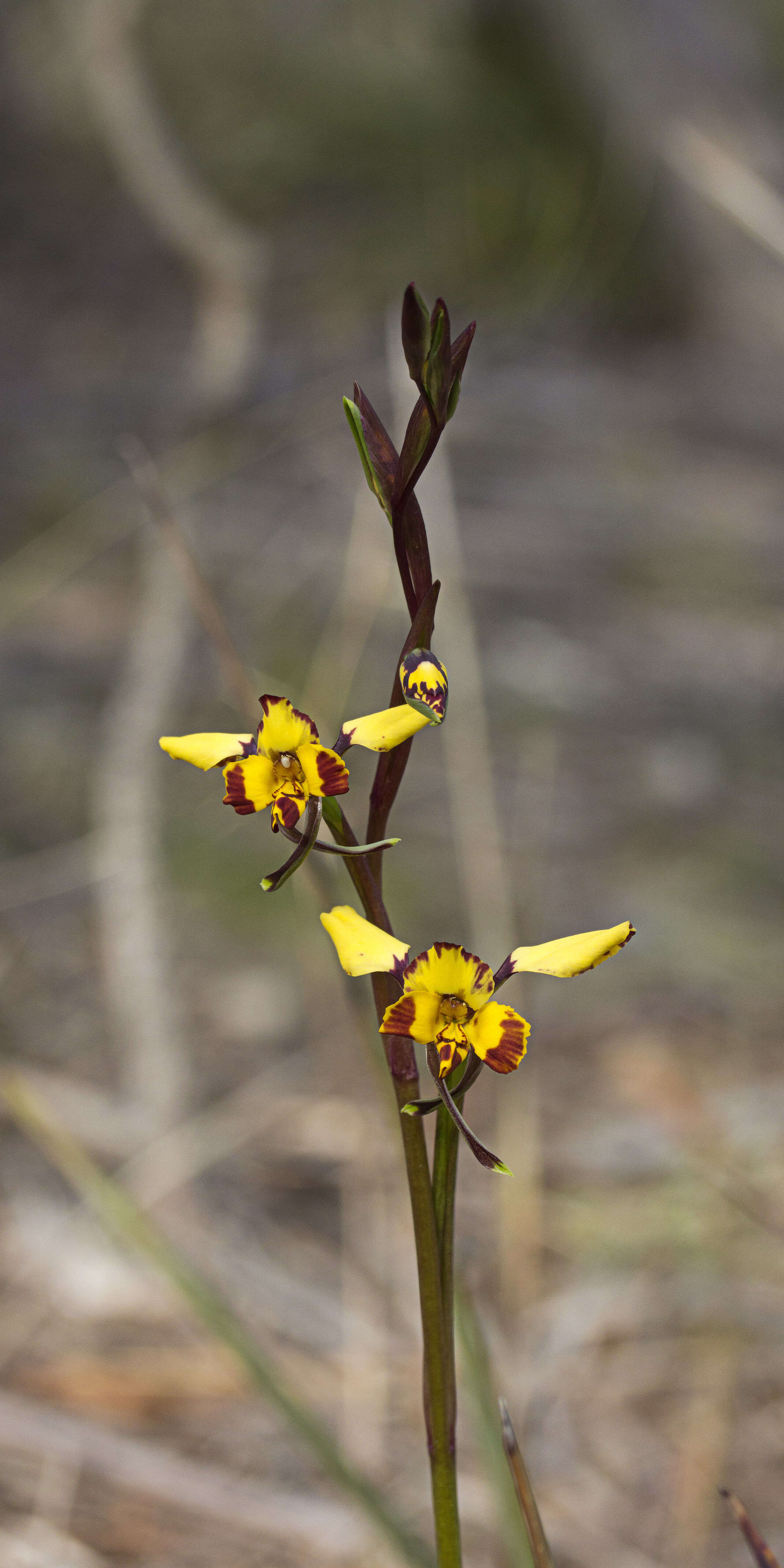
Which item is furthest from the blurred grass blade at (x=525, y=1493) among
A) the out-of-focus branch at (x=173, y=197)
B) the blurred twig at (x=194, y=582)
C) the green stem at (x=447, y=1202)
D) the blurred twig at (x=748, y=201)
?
the out-of-focus branch at (x=173, y=197)

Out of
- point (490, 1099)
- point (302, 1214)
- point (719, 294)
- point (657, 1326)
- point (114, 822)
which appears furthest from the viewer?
point (719, 294)

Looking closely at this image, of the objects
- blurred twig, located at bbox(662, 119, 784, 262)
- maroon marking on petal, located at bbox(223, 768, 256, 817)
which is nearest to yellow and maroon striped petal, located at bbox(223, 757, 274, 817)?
maroon marking on petal, located at bbox(223, 768, 256, 817)

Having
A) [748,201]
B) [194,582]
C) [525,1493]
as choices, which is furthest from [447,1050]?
[748,201]

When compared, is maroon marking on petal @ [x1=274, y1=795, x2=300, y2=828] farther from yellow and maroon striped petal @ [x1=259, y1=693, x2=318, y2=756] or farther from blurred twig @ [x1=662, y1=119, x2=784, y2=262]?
blurred twig @ [x1=662, y1=119, x2=784, y2=262]

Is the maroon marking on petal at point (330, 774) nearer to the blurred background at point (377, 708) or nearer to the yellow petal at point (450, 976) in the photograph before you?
the yellow petal at point (450, 976)

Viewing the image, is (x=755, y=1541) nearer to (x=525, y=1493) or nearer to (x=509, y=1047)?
(x=525, y=1493)

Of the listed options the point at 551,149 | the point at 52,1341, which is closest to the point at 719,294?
the point at 551,149

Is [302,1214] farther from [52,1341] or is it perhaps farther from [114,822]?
[114,822]
